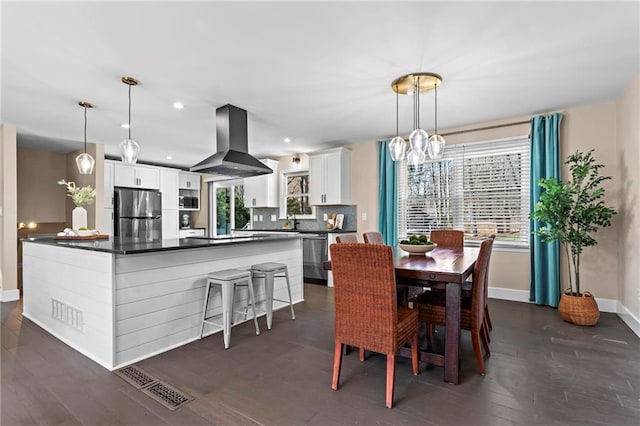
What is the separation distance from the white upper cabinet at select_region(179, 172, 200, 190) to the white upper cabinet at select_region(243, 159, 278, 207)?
1821 millimetres

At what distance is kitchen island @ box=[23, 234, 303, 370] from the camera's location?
8.16 ft

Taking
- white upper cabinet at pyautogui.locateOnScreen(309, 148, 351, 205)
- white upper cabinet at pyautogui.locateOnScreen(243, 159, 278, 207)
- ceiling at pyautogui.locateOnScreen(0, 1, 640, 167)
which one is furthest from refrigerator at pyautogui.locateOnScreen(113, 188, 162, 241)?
white upper cabinet at pyautogui.locateOnScreen(309, 148, 351, 205)

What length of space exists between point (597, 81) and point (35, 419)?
16.9 ft

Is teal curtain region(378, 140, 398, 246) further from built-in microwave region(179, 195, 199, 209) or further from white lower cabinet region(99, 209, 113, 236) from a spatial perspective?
white lower cabinet region(99, 209, 113, 236)

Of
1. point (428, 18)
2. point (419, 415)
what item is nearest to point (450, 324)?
point (419, 415)

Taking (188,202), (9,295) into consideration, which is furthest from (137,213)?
(9,295)

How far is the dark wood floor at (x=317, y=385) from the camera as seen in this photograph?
183 cm

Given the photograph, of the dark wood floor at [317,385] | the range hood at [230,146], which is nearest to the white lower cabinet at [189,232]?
the range hood at [230,146]

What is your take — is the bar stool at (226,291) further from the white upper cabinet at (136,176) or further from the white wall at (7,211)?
the white upper cabinet at (136,176)

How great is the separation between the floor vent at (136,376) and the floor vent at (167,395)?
0.07m

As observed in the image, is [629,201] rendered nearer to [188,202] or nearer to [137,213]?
[137,213]

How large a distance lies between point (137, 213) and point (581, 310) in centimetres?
716

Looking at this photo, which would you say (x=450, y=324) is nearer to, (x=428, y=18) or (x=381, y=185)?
(x=428, y=18)

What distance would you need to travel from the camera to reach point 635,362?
8.13ft
